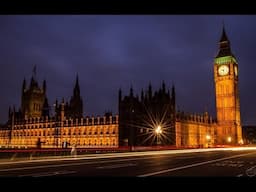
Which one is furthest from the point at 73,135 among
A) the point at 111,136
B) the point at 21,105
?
the point at 21,105

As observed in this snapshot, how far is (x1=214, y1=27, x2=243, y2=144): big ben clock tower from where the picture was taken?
291 ft

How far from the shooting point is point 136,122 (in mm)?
67312

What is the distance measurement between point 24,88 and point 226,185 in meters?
119

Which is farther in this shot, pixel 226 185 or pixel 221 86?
pixel 221 86

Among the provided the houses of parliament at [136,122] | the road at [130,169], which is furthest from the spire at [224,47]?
the road at [130,169]

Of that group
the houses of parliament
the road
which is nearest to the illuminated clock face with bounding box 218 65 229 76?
the houses of parliament

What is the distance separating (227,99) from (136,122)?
38470 millimetres

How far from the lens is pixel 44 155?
29.8 meters

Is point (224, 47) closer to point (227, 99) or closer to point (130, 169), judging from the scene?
point (227, 99)

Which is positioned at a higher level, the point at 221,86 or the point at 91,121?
the point at 221,86

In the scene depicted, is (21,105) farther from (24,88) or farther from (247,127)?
(247,127)

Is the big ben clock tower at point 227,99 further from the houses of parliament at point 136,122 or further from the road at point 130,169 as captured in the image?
the road at point 130,169

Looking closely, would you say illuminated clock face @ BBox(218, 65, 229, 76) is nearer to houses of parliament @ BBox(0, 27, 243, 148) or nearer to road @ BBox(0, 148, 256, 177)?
houses of parliament @ BBox(0, 27, 243, 148)

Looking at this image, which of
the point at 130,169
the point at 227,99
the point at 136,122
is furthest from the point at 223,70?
the point at 130,169
